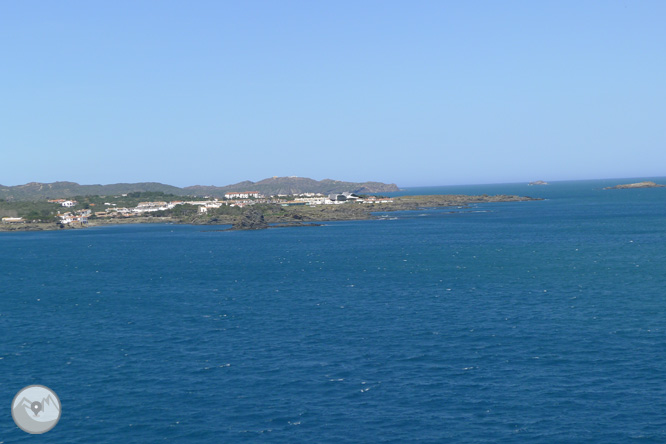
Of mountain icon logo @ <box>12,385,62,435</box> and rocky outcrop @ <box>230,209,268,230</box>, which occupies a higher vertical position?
rocky outcrop @ <box>230,209,268,230</box>

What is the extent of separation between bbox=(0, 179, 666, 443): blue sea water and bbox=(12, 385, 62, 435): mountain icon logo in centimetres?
670

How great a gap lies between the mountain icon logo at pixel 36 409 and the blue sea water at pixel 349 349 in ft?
22.0

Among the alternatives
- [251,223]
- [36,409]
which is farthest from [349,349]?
[251,223]

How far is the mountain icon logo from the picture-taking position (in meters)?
21.0

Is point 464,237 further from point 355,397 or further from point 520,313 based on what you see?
point 355,397

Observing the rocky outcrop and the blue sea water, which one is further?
the rocky outcrop

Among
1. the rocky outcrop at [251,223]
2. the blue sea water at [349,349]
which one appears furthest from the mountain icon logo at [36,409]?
the rocky outcrop at [251,223]

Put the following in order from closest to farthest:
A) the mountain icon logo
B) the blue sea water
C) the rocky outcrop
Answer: the mountain icon logo
the blue sea water
the rocky outcrop

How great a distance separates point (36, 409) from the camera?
2188 centimetres

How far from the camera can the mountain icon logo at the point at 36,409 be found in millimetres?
20969

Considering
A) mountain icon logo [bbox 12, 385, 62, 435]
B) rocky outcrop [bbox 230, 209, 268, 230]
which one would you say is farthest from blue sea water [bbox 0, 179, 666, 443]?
rocky outcrop [bbox 230, 209, 268, 230]

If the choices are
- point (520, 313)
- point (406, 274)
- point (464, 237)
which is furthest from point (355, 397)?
point (464, 237)

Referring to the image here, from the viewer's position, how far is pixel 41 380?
3569 centimetres

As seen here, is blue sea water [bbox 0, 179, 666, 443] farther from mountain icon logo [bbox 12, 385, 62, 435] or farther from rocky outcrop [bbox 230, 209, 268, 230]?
rocky outcrop [bbox 230, 209, 268, 230]
